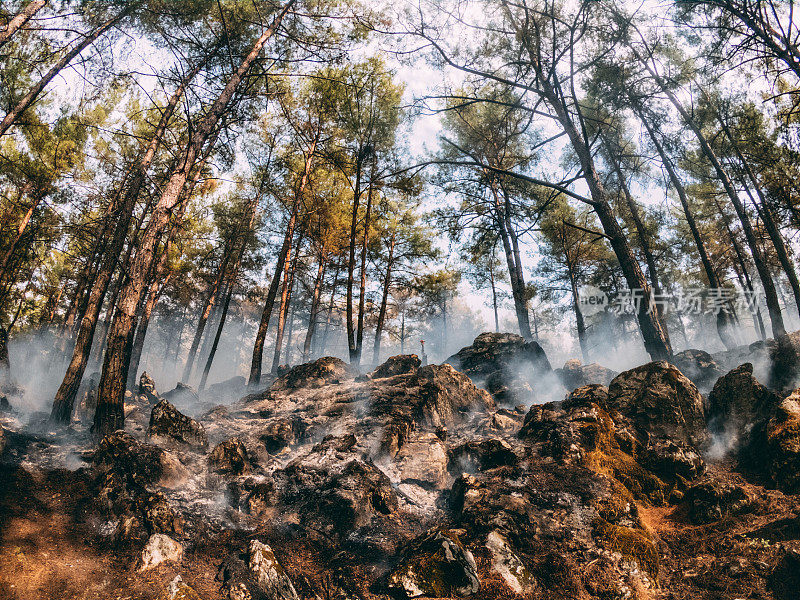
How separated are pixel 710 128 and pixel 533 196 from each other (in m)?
7.07

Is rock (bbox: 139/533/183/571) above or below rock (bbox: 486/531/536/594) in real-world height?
above

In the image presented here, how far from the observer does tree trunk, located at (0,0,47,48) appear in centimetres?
604

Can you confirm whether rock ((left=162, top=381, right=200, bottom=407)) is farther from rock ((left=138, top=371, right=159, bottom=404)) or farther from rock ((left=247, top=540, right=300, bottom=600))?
rock ((left=247, top=540, right=300, bottom=600))

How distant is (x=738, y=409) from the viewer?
507 cm

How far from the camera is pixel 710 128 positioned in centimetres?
1380

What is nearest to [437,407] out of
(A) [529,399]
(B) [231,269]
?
(A) [529,399]

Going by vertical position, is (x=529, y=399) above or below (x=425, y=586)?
above

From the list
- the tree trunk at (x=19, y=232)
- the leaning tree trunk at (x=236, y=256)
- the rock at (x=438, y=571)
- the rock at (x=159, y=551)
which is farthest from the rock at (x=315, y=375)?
the tree trunk at (x=19, y=232)

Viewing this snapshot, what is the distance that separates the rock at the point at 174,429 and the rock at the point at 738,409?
727cm

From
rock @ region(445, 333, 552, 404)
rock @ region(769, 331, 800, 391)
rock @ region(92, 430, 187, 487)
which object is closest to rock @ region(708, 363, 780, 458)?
rock @ region(769, 331, 800, 391)

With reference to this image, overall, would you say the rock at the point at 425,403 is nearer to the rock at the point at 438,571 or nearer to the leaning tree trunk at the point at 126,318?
the rock at the point at 438,571

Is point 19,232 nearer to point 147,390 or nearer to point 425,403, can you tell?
point 147,390

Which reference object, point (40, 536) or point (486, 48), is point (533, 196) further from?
point (40, 536)

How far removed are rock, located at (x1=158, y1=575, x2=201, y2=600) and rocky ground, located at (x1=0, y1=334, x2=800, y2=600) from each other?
2cm
